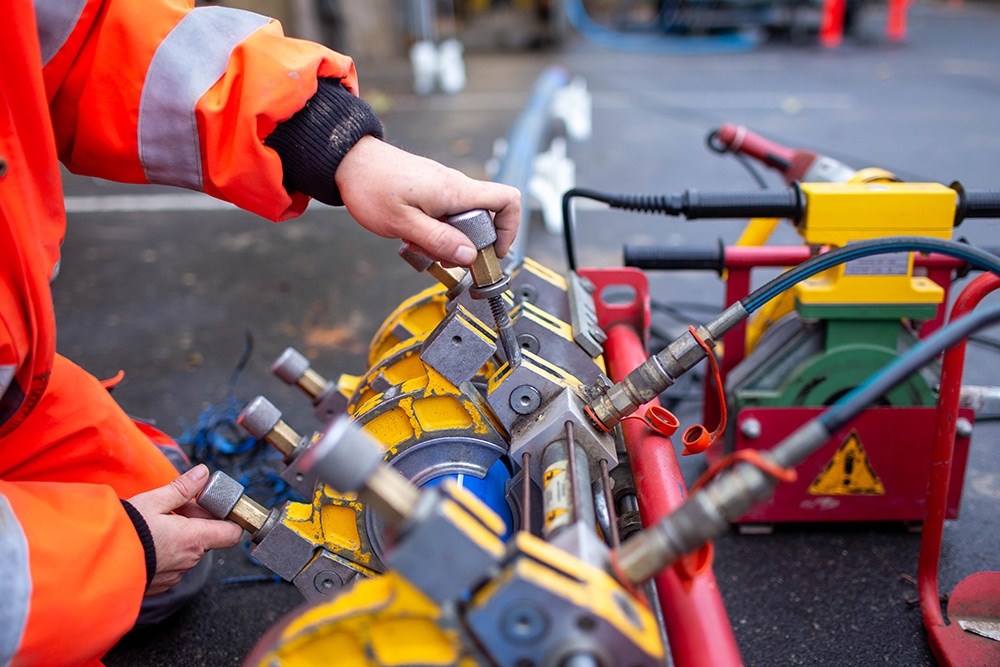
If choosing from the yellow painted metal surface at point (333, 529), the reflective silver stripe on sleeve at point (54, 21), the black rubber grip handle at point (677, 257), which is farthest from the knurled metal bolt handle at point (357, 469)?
the black rubber grip handle at point (677, 257)

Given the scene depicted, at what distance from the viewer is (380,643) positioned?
2.51 ft

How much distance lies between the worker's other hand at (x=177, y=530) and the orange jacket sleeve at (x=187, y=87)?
0.43 m

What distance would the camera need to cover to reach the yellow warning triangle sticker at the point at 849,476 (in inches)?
67.5

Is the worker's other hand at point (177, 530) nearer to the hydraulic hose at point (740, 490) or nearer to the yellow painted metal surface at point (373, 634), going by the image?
the yellow painted metal surface at point (373, 634)

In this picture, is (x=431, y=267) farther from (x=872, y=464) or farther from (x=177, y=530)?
(x=872, y=464)

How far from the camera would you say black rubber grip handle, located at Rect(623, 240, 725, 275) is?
69.4 inches

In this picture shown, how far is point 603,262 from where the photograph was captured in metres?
3.34

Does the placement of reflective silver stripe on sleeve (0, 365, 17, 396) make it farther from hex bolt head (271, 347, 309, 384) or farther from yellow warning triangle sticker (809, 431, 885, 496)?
yellow warning triangle sticker (809, 431, 885, 496)

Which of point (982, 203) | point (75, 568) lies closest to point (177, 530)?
point (75, 568)

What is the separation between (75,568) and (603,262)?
2589 mm

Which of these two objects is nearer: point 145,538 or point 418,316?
→ point 145,538

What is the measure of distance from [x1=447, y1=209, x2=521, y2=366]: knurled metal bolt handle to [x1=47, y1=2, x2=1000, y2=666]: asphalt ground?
0.83 m

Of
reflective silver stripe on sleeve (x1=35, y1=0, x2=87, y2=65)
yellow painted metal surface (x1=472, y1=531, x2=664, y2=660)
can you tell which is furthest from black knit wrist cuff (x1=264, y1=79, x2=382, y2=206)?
yellow painted metal surface (x1=472, y1=531, x2=664, y2=660)

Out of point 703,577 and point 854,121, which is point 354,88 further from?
point 854,121
